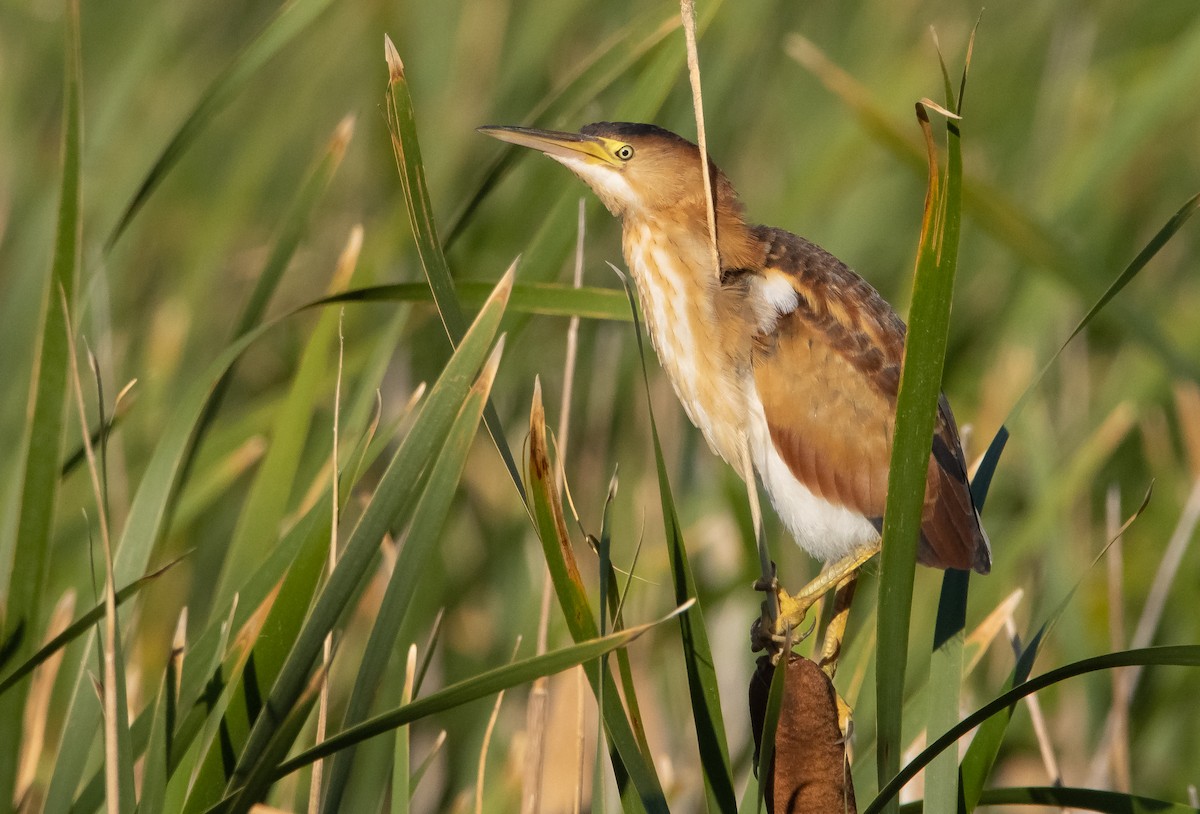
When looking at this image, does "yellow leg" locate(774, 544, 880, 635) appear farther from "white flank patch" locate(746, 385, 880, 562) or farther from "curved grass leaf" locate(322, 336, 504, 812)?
"curved grass leaf" locate(322, 336, 504, 812)

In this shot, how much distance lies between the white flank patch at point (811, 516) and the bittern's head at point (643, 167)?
0.31 metres

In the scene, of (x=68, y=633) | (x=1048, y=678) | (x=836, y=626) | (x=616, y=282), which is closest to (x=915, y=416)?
(x=1048, y=678)

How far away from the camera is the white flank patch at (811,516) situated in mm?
1901

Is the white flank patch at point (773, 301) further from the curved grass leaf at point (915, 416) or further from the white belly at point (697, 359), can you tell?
the curved grass leaf at point (915, 416)

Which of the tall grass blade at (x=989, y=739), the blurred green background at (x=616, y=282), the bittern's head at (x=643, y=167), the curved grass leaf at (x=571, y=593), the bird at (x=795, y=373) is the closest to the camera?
the curved grass leaf at (x=571, y=593)

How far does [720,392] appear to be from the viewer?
186 cm

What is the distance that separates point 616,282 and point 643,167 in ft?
3.98

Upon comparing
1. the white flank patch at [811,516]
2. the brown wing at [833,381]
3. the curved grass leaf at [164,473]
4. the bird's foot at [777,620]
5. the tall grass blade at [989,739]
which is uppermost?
the brown wing at [833,381]

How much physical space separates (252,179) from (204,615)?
2.85 ft

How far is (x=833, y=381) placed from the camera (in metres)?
1.87

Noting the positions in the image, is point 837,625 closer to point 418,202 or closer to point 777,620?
point 777,620

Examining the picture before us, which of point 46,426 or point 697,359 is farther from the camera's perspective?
point 697,359

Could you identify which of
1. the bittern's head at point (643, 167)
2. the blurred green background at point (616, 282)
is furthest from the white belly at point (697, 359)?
the blurred green background at point (616, 282)

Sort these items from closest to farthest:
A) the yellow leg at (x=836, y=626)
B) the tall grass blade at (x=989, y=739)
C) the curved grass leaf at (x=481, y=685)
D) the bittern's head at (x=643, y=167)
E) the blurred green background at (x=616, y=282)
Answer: the curved grass leaf at (x=481, y=685) < the tall grass blade at (x=989, y=739) < the yellow leg at (x=836, y=626) < the bittern's head at (x=643, y=167) < the blurred green background at (x=616, y=282)
